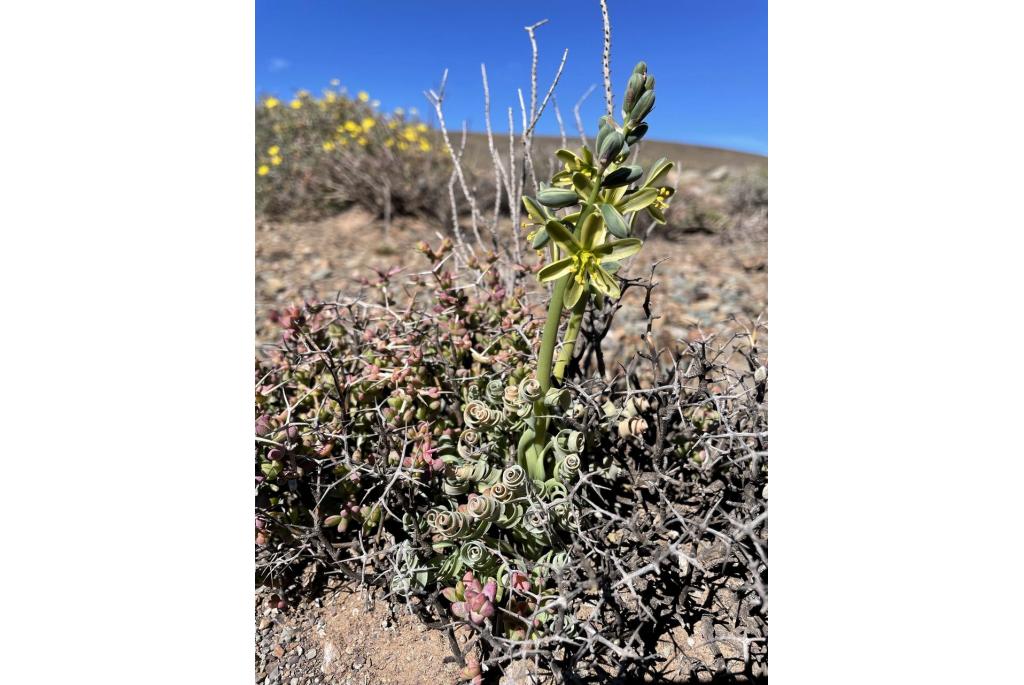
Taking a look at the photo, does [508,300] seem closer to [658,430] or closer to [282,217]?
[658,430]

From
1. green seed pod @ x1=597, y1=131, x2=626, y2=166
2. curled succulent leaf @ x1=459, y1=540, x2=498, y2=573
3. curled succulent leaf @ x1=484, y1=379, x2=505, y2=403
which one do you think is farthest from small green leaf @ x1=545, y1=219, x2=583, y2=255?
curled succulent leaf @ x1=459, y1=540, x2=498, y2=573

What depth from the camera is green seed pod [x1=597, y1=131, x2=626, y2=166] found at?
822mm

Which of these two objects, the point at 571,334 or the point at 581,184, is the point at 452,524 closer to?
the point at 571,334

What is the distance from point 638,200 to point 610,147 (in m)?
0.09

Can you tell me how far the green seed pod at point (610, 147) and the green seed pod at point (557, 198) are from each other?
2.5 inches

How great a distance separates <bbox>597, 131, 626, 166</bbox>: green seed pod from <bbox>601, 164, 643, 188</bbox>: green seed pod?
0.02 m

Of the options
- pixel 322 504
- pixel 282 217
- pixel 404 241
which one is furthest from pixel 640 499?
pixel 282 217

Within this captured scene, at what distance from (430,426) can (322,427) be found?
0.74 ft

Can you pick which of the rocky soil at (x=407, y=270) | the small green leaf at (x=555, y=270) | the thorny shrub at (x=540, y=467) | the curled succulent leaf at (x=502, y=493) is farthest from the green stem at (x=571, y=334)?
the rocky soil at (x=407, y=270)

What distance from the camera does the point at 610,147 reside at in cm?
83

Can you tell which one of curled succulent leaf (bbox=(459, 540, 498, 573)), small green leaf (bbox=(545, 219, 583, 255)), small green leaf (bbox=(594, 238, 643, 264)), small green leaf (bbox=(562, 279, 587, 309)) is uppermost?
small green leaf (bbox=(545, 219, 583, 255))

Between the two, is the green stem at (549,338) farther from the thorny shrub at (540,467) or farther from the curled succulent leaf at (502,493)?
the curled succulent leaf at (502,493)

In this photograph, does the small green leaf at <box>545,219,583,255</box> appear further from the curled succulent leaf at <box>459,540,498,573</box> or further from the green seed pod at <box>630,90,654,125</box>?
the curled succulent leaf at <box>459,540,498,573</box>

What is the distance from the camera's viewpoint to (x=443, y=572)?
1030 millimetres
